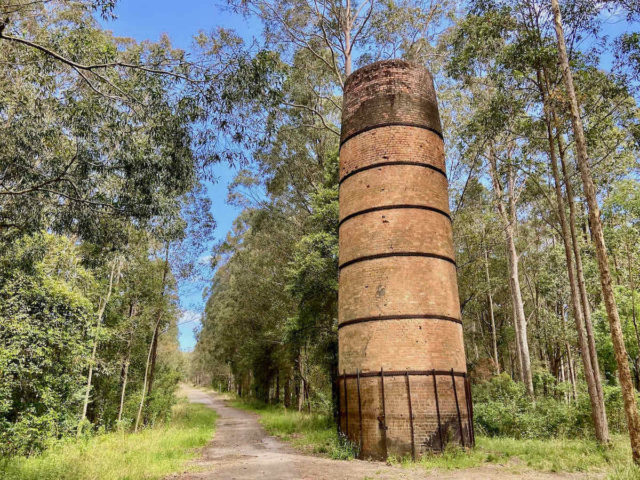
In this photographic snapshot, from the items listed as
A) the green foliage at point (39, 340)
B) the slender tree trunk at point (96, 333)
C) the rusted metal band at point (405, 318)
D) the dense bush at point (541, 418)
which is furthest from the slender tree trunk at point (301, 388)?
the rusted metal band at point (405, 318)

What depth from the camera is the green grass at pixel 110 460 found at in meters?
7.27

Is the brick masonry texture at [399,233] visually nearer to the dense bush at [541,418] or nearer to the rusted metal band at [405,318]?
the rusted metal band at [405,318]

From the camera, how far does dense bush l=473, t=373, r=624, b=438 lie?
11648 millimetres

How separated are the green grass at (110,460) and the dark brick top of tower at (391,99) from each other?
349 inches

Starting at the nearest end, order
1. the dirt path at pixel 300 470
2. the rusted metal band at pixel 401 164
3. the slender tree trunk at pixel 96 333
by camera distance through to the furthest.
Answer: the dirt path at pixel 300 470 < the rusted metal band at pixel 401 164 < the slender tree trunk at pixel 96 333

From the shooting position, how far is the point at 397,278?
990 centimetres

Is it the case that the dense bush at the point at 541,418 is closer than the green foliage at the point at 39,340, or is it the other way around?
the green foliage at the point at 39,340

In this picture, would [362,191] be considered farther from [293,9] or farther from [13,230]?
[293,9]

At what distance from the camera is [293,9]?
17.8 m

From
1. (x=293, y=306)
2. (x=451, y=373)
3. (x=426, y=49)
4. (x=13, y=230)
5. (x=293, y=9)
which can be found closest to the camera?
(x=451, y=373)

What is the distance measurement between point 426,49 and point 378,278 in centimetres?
1337

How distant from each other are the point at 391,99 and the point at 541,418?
380 inches

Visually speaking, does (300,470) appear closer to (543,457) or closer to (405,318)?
(405,318)

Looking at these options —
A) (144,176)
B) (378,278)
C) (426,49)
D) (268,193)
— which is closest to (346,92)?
(378,278)
